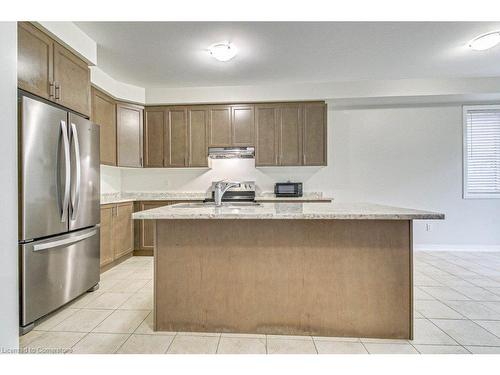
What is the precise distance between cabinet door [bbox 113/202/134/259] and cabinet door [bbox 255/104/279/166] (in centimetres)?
201

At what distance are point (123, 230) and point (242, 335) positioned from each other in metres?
2.55

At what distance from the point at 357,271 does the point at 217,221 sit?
1.04m

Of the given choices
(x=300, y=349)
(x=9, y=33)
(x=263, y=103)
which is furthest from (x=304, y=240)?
(x=263, y=103)

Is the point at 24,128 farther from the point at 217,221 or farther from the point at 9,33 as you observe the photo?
the point at 217,221

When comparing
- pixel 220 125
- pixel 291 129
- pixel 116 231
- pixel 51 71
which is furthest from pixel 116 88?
pixel 291 129

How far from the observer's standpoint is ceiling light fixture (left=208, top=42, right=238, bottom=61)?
2875mm

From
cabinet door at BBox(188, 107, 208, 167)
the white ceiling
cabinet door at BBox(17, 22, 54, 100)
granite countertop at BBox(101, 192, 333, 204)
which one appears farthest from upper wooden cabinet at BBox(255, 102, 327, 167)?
cabinet door at BBox(17, 22, 54, 100)

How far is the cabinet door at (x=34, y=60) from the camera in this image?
78.0 inches

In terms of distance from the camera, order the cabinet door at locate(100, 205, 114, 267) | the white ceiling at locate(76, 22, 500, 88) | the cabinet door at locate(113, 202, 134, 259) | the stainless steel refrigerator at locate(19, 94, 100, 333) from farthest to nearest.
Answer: the cabinet door at locate(113, 202, 134, 259) → the cabinet door at locate(100, 205, 114, 267) → the white ceiling at locate(76, 22, 500, 88) → the stainless steel refrigerator at locate(19, 94, 100, 333)

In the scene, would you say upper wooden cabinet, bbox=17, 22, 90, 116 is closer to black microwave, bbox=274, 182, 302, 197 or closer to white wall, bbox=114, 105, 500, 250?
white wall, bbox=114, 105, 500, 250

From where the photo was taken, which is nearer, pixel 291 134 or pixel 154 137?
pixel 291 134

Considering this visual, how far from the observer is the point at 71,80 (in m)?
2.53

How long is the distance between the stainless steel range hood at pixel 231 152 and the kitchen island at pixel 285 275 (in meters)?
2.42

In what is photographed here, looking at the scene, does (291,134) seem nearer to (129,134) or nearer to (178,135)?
(178,135)
